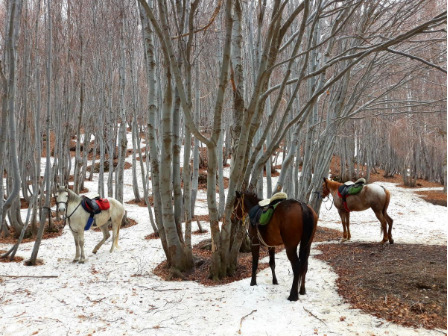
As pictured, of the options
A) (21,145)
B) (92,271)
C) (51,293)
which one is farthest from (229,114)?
(51,293)

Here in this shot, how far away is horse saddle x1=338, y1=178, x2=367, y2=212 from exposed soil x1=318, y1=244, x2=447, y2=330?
5.59 ft

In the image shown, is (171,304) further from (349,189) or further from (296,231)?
(349,189)

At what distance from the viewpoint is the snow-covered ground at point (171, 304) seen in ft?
10.3

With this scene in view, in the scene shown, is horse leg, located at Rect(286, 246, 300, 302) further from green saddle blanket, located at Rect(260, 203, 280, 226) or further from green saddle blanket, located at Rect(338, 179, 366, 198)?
green saddle blanket, located at Rect(338, 179, 366, 198)

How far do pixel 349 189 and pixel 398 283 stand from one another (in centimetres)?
359

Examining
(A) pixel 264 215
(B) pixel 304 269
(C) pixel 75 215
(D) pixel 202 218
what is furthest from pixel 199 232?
(B) pixel 304 269

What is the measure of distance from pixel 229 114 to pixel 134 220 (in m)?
9.28

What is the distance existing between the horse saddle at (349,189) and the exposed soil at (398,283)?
170 centimetres

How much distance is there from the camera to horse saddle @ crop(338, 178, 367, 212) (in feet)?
22.3

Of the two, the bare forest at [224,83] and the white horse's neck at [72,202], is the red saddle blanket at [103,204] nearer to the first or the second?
the white horse's neck at [72,202]

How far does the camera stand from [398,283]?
3582 millimetres

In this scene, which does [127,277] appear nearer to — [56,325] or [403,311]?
[56,325]

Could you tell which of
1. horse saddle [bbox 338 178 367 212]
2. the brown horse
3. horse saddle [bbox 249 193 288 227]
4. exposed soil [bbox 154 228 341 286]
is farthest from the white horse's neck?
horse saddle [bbox 338 178 367 212]

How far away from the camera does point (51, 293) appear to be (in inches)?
179
